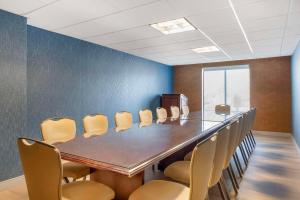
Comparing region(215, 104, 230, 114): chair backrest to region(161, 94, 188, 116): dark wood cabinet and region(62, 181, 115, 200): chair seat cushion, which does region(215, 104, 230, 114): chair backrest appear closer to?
region(161, 94, 188, 116): dark wood cabinet

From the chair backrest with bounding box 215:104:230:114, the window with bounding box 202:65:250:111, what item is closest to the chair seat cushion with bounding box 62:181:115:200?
the chair backrest with bounding box 215:104:230:114

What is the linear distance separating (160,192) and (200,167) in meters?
0.41

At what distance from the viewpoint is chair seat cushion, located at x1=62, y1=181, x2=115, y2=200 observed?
144 cm

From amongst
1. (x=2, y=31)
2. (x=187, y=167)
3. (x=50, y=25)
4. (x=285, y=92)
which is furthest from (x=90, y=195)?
(x=285, y=92)

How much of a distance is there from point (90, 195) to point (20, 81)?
2243 millimetres

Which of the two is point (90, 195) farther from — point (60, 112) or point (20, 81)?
point (60, 112)

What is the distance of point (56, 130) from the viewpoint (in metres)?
2.20

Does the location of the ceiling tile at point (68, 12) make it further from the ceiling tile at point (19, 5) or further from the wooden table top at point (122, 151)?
the wooden table top at point (122, 151)

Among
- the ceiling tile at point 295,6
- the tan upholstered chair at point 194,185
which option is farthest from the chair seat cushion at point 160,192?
the ceiling tile at point 295,6

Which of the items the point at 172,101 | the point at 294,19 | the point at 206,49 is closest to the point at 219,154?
the point at 294,19

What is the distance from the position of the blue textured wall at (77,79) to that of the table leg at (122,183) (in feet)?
7.86

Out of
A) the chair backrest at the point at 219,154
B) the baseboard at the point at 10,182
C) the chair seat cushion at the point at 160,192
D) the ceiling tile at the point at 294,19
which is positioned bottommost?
the baseboard at the point at 10,182

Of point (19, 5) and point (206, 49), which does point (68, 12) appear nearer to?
point (19, 5)

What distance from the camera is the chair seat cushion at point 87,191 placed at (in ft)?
4.71
